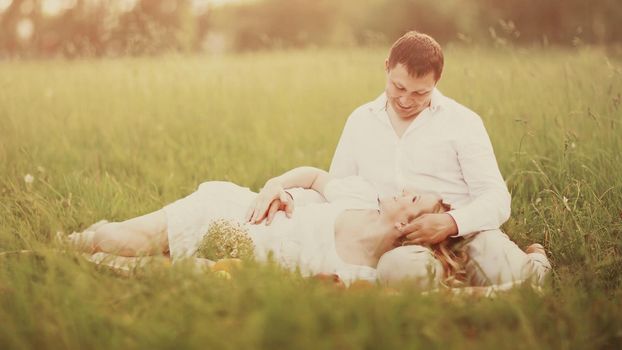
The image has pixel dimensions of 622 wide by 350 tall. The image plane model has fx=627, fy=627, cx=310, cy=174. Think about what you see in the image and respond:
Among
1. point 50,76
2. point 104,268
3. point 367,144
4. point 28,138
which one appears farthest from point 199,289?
point 50,76

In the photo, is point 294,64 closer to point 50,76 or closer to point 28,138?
point 50,76

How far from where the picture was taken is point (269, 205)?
3.05m

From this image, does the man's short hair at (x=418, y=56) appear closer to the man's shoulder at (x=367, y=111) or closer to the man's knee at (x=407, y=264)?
the man's shoulder at (x=367, y=111)

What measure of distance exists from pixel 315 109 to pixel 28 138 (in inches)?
99.0

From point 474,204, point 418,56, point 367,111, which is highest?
point 418,56

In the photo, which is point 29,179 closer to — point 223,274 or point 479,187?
point 223,274

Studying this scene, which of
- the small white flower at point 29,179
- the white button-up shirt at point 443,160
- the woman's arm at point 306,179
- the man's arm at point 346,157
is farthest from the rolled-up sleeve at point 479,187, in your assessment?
the small white flower at point 29,179

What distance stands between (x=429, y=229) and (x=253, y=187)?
64.7 inches

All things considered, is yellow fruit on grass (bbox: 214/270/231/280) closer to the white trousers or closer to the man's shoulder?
the white trousers

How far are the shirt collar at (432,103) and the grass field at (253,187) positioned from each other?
28.6 inches

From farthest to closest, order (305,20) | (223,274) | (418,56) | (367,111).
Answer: (305,20) < (367,111) < (418,56) < (223,274)

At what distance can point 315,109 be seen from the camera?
5938 mm

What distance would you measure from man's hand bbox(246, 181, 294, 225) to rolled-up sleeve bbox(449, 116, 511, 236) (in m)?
0.80

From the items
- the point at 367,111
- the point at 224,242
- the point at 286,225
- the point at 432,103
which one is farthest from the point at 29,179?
the point at 432,103
